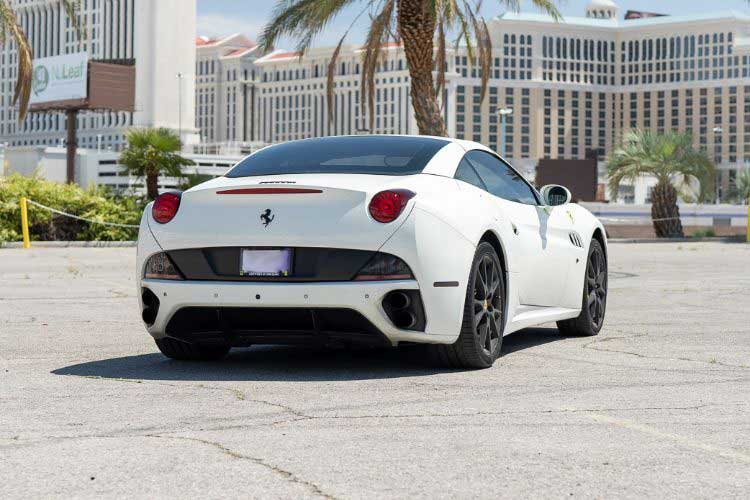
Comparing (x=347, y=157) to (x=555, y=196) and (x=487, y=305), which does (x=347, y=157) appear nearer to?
(x=487, y=305)

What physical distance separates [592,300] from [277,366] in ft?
9.56

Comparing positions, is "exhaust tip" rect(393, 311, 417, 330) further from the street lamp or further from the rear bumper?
the street lamp

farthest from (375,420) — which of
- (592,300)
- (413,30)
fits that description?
(413,30)

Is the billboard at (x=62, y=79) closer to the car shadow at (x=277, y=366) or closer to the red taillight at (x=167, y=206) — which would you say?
the car shadow at (x=277, y=366)

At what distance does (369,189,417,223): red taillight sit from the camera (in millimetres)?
6441

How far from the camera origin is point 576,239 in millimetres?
8750

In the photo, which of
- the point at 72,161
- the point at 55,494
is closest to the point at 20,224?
the point at 55,494

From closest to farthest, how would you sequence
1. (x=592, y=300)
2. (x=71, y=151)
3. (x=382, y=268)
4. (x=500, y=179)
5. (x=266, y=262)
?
(x=382, y=268)
(x=266, y=262)
(x=500, y=179)
(x=592, y=300)
(x=71, y=151)

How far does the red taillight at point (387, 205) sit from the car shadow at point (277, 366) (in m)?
0.86

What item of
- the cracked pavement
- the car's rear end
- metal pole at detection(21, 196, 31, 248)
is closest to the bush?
metal pole at detection(21, 196, 31, 248)

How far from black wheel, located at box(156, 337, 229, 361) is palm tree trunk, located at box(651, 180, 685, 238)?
43219 mm

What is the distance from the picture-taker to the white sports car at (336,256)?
645cm

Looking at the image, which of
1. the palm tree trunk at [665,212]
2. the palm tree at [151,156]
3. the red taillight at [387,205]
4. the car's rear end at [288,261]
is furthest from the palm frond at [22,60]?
the palm tree trunk at [665,212]

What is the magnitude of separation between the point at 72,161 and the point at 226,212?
438 ft
